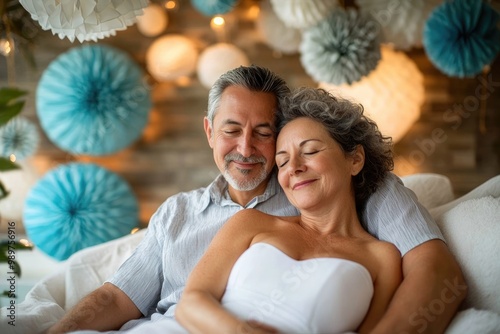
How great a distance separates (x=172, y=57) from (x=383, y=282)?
2.25 metres

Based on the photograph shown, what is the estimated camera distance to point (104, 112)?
10.8 feet

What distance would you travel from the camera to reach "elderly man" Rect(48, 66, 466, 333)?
73.3 inches

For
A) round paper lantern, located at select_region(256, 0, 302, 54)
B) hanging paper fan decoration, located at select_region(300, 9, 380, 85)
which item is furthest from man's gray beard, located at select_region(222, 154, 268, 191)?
round paper lantern, located at select_region(256, 0, 302, 54)

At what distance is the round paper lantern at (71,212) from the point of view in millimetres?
3100

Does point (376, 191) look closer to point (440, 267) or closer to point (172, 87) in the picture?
point (440, 267)

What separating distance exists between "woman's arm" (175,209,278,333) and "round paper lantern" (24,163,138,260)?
1471 mm

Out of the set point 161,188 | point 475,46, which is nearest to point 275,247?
point 475,46

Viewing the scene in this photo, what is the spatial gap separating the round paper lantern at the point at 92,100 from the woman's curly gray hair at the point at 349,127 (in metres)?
1.54

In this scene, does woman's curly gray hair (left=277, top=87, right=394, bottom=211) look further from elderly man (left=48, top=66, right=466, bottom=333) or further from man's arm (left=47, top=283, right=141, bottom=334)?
man's arm (left=47, top=283, right=141, bottom=334)

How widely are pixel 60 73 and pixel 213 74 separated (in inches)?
32.8

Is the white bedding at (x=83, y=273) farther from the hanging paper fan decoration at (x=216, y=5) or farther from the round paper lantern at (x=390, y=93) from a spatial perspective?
the hanging paper fan decoration at (x=216, y=5)

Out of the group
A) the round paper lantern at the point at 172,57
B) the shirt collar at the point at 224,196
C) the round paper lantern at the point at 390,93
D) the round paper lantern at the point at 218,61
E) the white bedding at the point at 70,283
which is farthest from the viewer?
the round paper lantern at the point at 172,57

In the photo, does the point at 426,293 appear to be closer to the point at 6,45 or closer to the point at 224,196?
the point at 224,196

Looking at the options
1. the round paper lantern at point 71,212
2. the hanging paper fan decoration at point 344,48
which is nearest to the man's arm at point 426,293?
the hanging paper fan decoration at point 344,48
